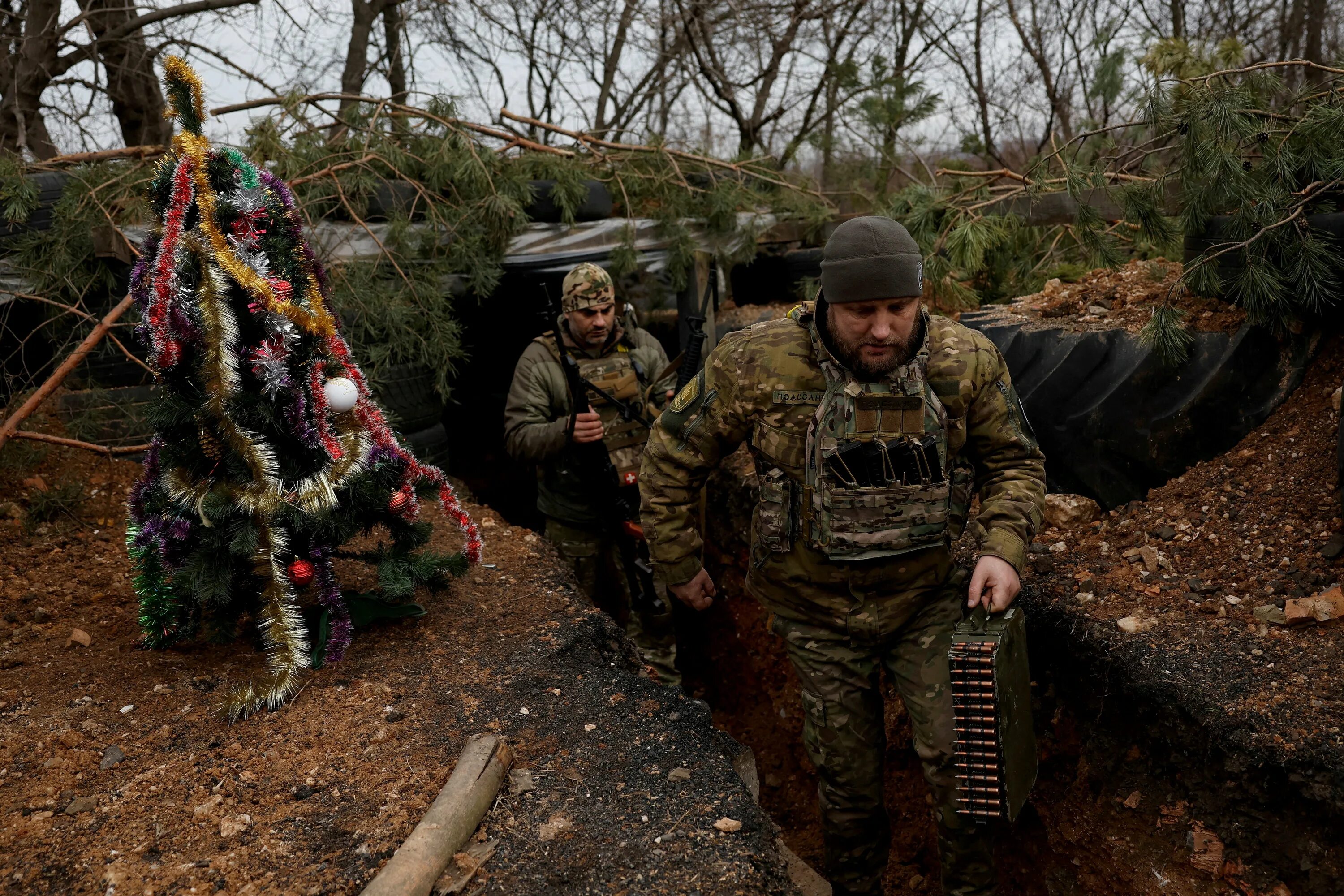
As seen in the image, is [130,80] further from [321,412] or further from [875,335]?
[875,335]

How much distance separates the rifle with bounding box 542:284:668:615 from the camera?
4484 millimetres

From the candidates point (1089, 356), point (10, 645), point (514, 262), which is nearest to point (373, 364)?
point (514, 262)

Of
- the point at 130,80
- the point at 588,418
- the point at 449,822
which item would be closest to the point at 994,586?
the point at 449,822

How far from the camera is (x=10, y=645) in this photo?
3479 mm

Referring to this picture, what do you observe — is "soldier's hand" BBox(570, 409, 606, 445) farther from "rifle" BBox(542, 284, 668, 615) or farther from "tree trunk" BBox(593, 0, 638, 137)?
"tree trunk" BBox(593, 0, 638, 137)

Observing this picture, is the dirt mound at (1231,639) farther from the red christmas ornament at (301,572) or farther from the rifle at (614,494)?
the red christmas ornament at (301,572)

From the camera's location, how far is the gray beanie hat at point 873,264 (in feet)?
8.29

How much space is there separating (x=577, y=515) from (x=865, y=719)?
2.19 m

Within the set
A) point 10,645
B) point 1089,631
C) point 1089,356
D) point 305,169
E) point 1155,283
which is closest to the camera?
point 1089,631

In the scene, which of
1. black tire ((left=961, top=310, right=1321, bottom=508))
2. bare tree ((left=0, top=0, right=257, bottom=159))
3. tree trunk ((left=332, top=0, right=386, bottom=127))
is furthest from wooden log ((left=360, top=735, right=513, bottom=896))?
tree trunk ((left=332, top=0, right=386, bottom=127))

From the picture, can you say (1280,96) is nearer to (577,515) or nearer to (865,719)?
(865,719)

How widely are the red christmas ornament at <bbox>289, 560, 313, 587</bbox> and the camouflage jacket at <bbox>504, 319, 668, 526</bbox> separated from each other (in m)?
1.46

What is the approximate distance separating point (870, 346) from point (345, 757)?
1.92 metres

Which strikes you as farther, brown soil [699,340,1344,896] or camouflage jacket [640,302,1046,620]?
camouflage jacket [640,302,1046,620]
